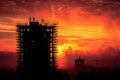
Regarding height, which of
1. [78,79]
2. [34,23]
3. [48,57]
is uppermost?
[34,23]

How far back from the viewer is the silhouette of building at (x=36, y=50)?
151 m

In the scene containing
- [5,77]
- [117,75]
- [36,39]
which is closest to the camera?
[36,39]

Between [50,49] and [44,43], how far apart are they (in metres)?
4.09


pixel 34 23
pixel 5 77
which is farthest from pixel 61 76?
pixel 34 23

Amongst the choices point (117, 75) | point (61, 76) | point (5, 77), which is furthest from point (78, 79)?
point (5, 77)

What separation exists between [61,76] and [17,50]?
1405 inches

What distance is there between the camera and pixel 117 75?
193m

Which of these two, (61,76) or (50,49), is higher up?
(50,49)

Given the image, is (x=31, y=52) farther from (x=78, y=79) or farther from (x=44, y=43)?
(x=78, y=79)

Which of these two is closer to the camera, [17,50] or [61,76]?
[17,50]

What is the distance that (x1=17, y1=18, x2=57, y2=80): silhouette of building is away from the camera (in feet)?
496

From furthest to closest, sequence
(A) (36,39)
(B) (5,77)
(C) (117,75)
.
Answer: (C) (117,75), (B) (5,77), (A) (36,39)

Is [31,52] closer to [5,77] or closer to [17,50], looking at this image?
[17,50]

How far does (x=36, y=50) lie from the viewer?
151m
